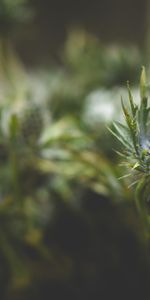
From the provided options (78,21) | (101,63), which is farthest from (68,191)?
(78,21)

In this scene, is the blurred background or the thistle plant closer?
the thistle plant

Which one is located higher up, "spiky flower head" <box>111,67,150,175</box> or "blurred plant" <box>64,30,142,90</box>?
"blurred plant" <box>64,30,142,90</box>

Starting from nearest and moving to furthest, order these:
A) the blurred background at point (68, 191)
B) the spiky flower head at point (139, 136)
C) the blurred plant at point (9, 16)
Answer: the spiky flower head at point (139, 136)
the blurred background at point (68, 191)
the blurred plant at point (9, 16)

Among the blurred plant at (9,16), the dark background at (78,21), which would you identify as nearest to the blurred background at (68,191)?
the blurred plant at (9,16)

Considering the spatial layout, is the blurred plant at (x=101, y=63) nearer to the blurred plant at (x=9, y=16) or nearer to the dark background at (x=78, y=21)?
the blurred plant at (x=9, y=16)

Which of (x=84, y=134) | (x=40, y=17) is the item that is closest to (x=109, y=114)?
(x=84, y=134)

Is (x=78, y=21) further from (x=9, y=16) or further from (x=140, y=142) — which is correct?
(x=140, y=142)

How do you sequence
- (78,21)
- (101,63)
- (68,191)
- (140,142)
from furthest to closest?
1. (78,21)
2. (101,63)
3. (68,191)
4. (140,142)

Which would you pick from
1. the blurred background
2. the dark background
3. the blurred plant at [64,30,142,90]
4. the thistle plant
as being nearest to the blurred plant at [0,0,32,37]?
the blurred background

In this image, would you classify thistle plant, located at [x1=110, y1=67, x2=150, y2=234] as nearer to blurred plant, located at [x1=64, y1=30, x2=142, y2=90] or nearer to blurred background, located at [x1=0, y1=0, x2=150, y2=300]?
blurred background, located at [x1=0, y1=0, x2=150, y2=300]
